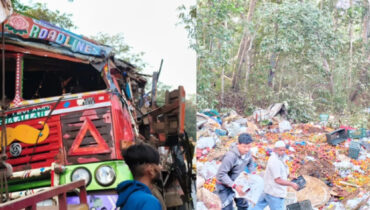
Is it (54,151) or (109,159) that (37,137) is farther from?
(109,159)

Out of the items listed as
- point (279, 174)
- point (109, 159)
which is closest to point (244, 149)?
point (279, 174)

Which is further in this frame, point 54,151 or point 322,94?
point 322,94

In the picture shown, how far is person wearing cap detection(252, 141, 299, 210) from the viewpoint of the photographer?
351 cm

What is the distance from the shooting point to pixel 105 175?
10.5ft

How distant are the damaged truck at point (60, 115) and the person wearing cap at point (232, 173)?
0.58 meters

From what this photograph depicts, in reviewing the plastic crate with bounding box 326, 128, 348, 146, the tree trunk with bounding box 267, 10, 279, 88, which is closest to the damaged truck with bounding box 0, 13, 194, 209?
the tree trunk with bounding box 267, 10, 279, 88

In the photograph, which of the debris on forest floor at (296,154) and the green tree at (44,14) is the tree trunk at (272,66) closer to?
the debris on forest floor at (296,154)

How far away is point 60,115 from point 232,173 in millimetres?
1511

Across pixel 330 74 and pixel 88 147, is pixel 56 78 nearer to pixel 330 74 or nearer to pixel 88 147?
pixel 88 147

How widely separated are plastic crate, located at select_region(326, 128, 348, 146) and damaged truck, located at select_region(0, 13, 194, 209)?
5.42 ft

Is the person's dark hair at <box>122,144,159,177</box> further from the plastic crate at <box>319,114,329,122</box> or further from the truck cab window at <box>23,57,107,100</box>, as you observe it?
the plastic crate at <box>319,114,329,122</box>

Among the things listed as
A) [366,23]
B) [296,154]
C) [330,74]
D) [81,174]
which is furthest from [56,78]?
[366,23]

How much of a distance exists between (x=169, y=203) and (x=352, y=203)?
5.33 ft

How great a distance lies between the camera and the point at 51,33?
3.27 meters
